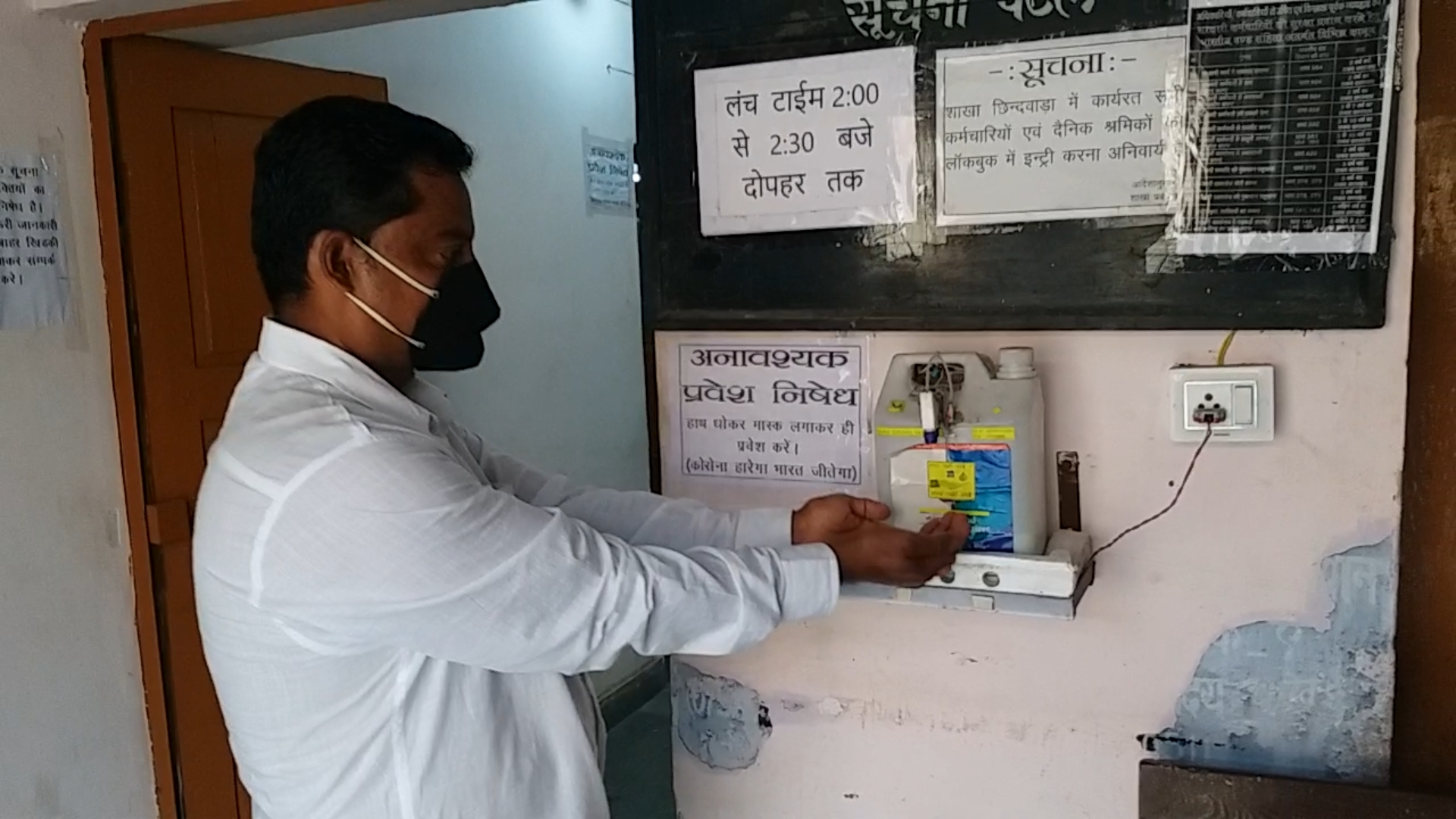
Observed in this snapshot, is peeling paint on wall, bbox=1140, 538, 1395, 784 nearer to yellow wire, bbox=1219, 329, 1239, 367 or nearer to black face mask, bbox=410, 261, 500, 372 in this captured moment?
yellow wire, bbox=1219, 329, 1239, 367

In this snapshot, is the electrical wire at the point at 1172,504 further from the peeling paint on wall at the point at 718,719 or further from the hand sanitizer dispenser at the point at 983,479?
the peeling paint on wall at the point at 718,719

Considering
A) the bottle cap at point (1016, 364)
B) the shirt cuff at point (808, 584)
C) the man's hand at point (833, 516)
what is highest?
the bottle cap at point (1016, 364)

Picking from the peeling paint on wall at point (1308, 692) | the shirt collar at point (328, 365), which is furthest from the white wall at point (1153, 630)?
the shirt collar at point (328, 365)

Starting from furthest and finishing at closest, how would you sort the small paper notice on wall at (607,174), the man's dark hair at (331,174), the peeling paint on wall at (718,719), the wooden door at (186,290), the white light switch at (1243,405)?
the small paper notice on wall at (607,174)
the wooden door at (186,290)
the peeling paint on wall at (718,719)
the white light switch at (1243,405)
the man's dark hair at (331,174)

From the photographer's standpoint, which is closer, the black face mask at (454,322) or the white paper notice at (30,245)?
the black face mask at (454,322)

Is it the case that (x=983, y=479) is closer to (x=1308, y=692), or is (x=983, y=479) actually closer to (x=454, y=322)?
(x=1308, y=692)

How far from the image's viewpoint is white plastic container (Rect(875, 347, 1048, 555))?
1.24 metres

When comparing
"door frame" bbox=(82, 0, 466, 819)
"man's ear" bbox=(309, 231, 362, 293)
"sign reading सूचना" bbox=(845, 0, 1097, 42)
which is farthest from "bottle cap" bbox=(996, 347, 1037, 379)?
"door frame" bbox=(82, 0, 466, 819)

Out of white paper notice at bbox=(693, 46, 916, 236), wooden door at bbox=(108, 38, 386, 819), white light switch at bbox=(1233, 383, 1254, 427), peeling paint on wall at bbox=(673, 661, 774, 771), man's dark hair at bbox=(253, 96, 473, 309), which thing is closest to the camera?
man's dark hair at bbox=(253, 96, 473, 309)

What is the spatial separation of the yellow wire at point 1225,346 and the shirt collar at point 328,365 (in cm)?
88

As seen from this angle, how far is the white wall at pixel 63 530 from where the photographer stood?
5.30 ft

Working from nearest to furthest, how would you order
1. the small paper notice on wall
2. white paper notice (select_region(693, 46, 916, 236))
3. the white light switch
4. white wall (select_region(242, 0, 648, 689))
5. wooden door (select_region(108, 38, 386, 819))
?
the white light switch < white paper notice (select_region(693, 46, 916, 236)) < wooden door (select_region(108, 38, 386, 819)) < white wall (select_region(242, 0, 648, 689)) < the small paper notice on wall

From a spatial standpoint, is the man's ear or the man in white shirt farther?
the man's ear

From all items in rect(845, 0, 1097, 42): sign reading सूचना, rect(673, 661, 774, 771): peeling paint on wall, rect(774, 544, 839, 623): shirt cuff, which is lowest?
rect(673, 661, 774, 771): peeling paint on wall
